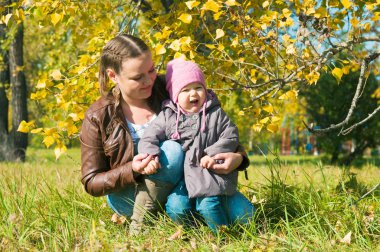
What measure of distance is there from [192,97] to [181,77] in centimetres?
14

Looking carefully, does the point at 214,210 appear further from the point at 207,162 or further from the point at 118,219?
the point at 118,219

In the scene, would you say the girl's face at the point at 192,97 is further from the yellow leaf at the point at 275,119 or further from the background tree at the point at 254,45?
the yellow leaf at the point at 275,119

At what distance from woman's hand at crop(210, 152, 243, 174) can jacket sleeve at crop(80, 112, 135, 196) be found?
545 mm

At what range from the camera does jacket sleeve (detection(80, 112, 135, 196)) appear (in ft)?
9.53

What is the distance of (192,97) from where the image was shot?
110 inches

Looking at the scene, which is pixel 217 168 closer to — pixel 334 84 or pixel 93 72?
pixel 93 72

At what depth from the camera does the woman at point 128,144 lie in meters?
2.78

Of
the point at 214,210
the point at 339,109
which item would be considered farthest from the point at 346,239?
the point at 339,109

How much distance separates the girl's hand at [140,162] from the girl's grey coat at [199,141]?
0.03m

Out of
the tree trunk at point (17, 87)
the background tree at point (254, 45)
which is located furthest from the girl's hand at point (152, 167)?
the tree trunk at point (17, 87)

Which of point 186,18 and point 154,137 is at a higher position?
point 186,18

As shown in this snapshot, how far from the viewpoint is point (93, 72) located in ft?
11.7

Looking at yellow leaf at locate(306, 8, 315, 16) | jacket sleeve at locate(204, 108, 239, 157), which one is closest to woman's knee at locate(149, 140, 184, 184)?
jacket sleeve at locate(204, 108, 239, 157)

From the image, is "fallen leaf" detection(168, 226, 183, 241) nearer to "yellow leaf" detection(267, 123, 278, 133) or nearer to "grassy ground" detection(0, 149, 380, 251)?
"grassy ground" detection(0, 149, 380, 251)
